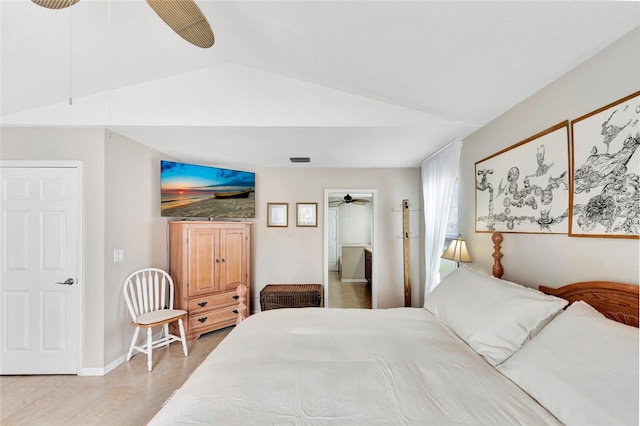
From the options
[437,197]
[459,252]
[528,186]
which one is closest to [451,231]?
[437,197]

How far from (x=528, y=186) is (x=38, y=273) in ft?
13.9

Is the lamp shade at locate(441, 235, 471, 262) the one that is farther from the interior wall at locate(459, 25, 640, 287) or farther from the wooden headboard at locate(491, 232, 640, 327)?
the wooden headboard at locate(491, 232, 640, 327)

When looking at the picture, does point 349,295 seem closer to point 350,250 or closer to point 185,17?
point 350,250

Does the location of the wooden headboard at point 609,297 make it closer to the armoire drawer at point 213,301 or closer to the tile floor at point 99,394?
the tile floor at point 99,394

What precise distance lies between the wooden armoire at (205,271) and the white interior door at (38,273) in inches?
37.5

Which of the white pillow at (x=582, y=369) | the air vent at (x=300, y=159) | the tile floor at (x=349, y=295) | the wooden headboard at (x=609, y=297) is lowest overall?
the tile floor at (x=349, y=295)

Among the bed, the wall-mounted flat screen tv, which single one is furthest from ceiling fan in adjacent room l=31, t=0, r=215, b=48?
the wall-mounted flat screen tv

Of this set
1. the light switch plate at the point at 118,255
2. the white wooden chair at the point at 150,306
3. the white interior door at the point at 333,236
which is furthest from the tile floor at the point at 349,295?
the light switch plate at the point at 118,255

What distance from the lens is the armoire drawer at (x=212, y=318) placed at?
10.7ft

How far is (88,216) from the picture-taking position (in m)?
2.58

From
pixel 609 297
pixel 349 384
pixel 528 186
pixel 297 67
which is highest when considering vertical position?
pixel 297 67

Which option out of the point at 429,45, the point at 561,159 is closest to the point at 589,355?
the point at 561,159

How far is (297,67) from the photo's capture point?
2254mm

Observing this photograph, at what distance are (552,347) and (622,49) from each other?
4.68 feet
